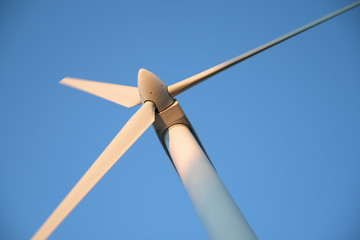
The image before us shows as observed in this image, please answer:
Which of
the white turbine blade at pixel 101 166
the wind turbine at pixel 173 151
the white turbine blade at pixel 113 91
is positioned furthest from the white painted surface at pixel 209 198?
the white turbine blade at pixel 113 91

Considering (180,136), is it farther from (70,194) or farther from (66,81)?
(66,81)

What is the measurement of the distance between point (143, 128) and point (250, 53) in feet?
12.6

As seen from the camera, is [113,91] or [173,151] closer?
[173,151]

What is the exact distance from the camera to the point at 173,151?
234 inches

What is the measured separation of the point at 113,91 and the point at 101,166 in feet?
13.4

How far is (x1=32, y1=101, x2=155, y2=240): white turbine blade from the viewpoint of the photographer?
3.67 meters

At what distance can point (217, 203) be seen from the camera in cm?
425

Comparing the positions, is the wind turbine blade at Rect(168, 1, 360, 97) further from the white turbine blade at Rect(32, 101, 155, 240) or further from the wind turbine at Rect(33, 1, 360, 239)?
the white turbine blade at Rect(32, 101, 155, 240)

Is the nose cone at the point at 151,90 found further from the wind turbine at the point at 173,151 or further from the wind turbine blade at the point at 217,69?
the wind turbine blade at the point at 217,69

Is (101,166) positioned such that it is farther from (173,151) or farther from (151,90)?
(151,90)

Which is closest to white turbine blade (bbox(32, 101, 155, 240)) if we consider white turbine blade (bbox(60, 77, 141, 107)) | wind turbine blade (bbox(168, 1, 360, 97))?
wind turbine blade (bbox(168, 1, 360, 97))

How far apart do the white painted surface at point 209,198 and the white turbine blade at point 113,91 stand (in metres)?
2.66

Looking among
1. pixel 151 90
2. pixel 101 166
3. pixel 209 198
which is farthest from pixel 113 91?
pixel 209 198

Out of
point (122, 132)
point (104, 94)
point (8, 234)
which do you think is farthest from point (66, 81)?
point (8, 234)
